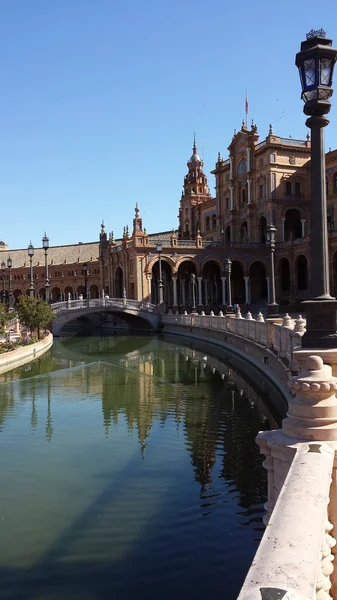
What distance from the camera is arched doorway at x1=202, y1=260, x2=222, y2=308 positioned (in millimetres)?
62572

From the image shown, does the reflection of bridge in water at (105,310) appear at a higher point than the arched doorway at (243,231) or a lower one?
lower

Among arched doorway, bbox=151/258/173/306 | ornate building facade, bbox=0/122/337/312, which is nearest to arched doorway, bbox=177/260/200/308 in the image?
ornate building facade, bbox=0/122/337/312

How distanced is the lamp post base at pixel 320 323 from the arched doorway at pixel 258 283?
53.8 meters

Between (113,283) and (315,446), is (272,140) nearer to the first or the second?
(113,283)

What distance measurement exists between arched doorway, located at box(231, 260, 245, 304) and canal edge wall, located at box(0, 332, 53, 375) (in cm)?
3043

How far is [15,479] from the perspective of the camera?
10.4 m

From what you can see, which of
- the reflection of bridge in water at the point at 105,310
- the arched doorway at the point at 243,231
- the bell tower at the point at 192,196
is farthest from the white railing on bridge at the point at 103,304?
the bell tower at the point at 192,196

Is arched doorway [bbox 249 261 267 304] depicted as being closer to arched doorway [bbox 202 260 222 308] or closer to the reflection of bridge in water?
arched doorway [bbox 202 260 222 308]

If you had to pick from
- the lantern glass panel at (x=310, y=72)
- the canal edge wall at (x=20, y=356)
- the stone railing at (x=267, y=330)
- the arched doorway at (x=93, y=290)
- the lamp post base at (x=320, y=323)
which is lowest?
the canal edge wall at (x=20, y=356)

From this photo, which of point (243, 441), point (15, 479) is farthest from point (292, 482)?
point (243, 441)

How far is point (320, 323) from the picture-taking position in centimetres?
758

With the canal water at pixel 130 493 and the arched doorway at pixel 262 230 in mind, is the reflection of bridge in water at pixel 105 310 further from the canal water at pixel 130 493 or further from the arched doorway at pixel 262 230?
the canal water at pixel 130 493

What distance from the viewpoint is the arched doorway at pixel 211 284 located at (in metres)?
62.6

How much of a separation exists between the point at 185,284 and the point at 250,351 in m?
41.9
